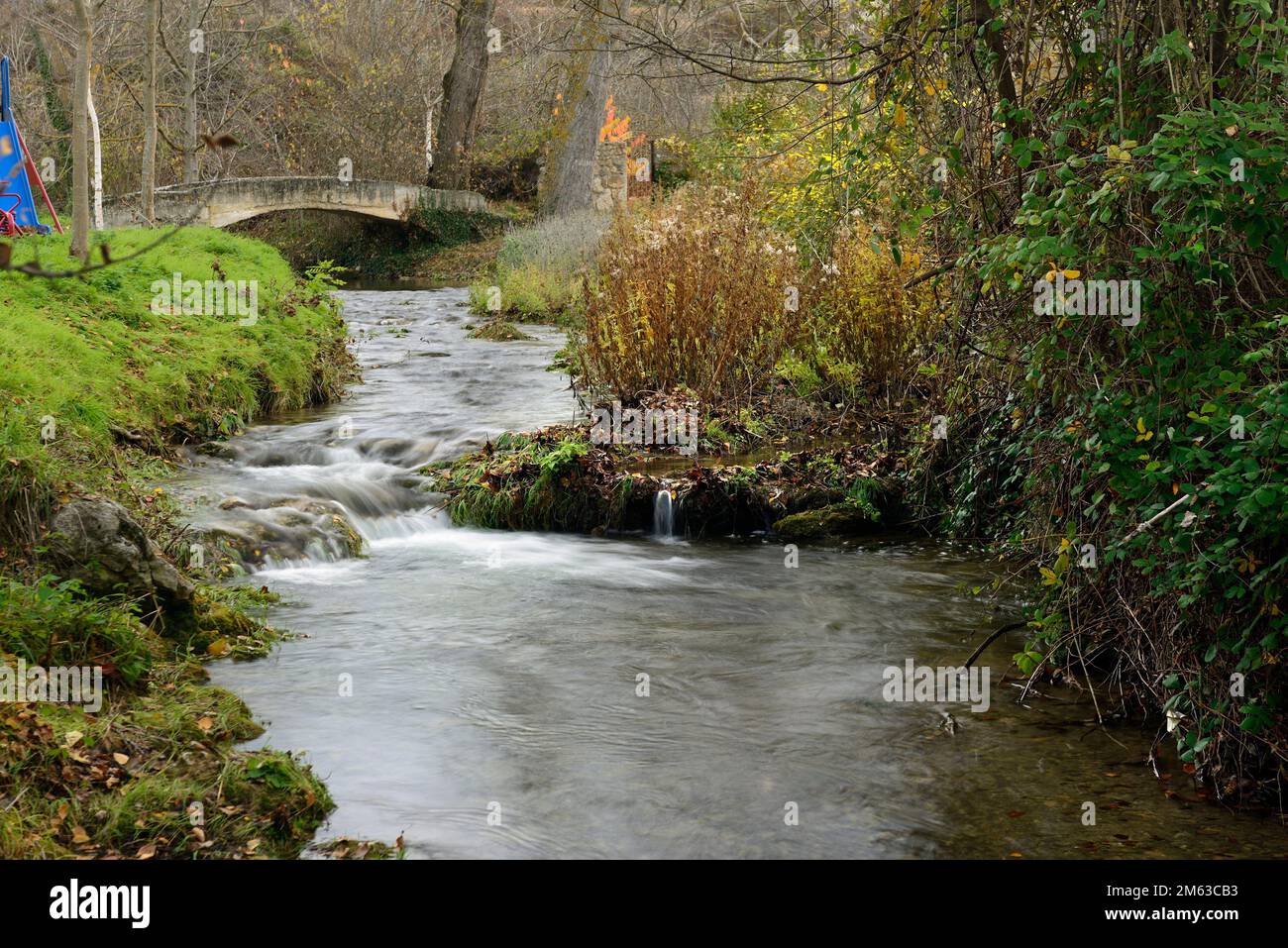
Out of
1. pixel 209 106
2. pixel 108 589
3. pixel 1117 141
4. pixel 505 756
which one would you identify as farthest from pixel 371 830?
pixel 209 106

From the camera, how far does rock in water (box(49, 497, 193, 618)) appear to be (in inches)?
246

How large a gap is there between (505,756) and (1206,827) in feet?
9.77

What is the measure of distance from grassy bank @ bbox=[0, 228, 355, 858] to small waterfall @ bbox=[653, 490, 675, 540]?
3235 mm

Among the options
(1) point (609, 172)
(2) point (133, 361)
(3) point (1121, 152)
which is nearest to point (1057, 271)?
(3) point (1121, 152)

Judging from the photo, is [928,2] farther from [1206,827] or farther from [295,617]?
[295,617]

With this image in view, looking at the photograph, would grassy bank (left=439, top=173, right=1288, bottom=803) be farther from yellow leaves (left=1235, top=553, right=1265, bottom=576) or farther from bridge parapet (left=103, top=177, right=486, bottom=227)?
bridge parapet (left=103, top=177, right=486, bottom=227)

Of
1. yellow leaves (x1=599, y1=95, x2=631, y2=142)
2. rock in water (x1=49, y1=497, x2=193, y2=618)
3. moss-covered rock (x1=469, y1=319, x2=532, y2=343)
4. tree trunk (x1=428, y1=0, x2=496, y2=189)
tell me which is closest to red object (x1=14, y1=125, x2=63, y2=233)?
moss-covered rock (x1=469, y1=319, x2=532, y2=343)

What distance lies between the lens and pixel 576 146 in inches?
1067

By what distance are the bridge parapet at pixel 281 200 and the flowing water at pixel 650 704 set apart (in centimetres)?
1360

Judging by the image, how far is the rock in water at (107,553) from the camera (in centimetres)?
626

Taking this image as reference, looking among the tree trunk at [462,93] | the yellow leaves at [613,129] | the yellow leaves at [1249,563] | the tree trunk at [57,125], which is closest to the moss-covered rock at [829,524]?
the yellow leaves at [1249,563]

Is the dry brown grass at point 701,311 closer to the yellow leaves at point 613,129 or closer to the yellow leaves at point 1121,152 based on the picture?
the yellow leaves at point 1121,152

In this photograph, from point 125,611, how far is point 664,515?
177 inches

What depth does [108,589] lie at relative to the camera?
247 inches
